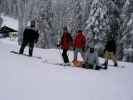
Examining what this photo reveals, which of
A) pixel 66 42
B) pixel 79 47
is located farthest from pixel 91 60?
pixel 66 42

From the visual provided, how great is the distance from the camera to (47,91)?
Answer: 13.4m

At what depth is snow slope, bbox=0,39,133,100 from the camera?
1295cm

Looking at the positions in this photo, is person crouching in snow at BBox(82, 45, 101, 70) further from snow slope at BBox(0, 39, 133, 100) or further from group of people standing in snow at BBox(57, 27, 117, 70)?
snow slope at BBox(0, 39, 133, 100)

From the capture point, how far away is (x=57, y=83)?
15.0 metres

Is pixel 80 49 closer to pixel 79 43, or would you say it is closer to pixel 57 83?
pixel 79 43

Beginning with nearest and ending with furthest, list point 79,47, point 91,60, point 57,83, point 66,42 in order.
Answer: point 57,83, point 91,60, point 66,42, point 79,47

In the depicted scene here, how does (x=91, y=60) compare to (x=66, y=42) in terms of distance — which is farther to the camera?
(x=66, y=42)

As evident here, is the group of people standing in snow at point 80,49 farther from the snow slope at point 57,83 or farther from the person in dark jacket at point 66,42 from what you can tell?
the snow slope at point 57,83

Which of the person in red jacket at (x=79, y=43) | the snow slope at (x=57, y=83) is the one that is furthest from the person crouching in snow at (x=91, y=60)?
the person in red jacket at (x=79, y=43)

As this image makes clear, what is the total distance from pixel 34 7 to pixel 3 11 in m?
102

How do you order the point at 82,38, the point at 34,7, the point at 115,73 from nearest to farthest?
the point at 115,73 → the point at 82,38 → the point at 34,7

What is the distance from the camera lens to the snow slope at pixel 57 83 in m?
13.0

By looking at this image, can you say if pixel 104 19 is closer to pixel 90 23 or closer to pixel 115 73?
pixel 90 23

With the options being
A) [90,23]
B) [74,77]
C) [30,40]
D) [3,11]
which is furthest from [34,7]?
[3,11]
